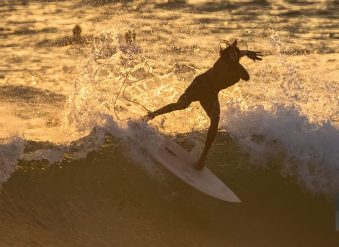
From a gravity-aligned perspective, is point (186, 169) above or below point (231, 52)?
below

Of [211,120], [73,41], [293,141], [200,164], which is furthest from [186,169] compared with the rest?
[73,41]

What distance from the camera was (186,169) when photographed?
1095cm

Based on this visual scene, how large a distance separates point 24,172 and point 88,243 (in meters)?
2.22

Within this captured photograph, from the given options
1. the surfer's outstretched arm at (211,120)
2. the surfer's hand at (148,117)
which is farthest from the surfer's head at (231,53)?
the surfer's hand at (148,117)

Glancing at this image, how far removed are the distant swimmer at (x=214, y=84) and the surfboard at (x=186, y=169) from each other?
174 mm

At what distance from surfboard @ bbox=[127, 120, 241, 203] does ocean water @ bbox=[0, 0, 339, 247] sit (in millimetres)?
176

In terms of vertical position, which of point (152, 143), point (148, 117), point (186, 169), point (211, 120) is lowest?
point (186, 169)

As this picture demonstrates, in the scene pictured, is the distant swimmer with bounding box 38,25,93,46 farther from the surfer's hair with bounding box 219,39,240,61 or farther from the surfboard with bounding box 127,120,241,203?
the surfer's hair with bounding box 219,39,240,61

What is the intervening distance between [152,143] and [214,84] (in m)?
1.51

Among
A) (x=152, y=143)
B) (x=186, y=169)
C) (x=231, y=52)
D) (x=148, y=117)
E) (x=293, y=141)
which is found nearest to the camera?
(x=231, y=52)

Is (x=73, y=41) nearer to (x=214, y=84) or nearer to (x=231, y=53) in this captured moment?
(x=214, y=84)

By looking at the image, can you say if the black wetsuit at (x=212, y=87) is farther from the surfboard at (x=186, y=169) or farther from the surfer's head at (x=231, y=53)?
the surfboard at (x=186, y=169)

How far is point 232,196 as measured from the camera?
1095 centimetres

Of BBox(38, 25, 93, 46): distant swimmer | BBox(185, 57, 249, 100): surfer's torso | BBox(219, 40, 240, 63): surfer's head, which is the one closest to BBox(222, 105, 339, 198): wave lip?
BBox(185, 57, 249, 100): surfer's torso
